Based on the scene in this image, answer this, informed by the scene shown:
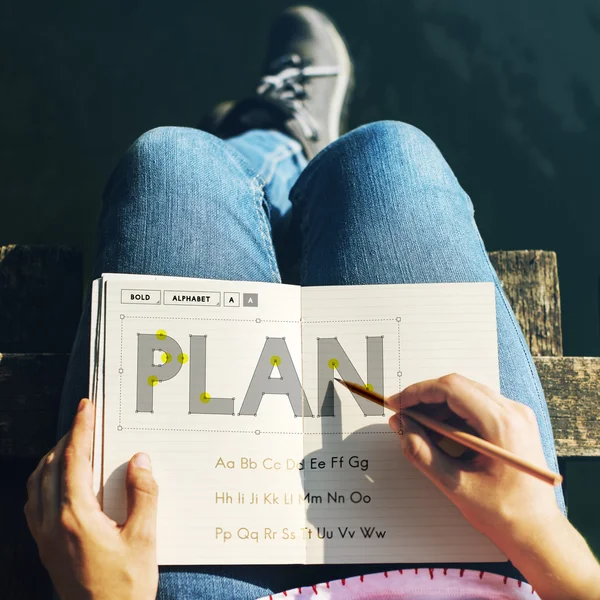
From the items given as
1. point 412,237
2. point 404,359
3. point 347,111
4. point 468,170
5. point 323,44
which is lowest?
point 404,359

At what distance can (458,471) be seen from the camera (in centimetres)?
58

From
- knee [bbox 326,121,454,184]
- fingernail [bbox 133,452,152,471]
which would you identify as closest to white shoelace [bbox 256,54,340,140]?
knee [bbox 326,121,454,184]

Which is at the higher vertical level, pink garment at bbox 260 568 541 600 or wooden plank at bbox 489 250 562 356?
wooden plank at bbox 489 250 562 356

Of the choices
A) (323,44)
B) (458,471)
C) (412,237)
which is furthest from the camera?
(323,44)

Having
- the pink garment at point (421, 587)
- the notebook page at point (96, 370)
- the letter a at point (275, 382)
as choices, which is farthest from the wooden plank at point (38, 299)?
the pink garment at point (421, 587)

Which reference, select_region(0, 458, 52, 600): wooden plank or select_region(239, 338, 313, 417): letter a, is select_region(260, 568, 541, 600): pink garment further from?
select_region(0, 458, 52, 600): wooden plank

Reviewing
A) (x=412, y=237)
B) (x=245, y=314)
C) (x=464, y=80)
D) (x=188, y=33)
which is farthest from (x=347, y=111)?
(x=245, y=314)

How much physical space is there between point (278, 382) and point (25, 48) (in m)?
1.04

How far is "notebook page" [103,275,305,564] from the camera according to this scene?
0.60m

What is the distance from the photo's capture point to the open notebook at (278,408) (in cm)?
61

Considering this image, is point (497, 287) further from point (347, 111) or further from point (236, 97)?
point (236, 97)

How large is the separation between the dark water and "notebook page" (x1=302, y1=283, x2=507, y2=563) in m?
0.65

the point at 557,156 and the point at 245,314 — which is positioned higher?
the point at 557,156

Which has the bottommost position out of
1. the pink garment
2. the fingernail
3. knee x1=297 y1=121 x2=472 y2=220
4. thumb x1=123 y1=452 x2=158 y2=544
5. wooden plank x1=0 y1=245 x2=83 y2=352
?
the pink garment
